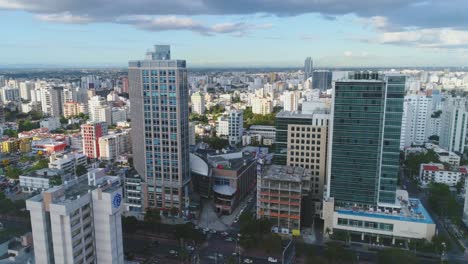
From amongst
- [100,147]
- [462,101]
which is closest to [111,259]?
[100,147]

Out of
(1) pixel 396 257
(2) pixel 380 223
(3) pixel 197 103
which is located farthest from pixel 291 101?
(1) pixel 396 257

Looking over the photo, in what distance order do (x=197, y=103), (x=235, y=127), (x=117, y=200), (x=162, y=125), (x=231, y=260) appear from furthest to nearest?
(x=197, y=103)
(x=235, y=127)
(x=162, y=125)
(x=231, y=260)
(x=117, y=200)

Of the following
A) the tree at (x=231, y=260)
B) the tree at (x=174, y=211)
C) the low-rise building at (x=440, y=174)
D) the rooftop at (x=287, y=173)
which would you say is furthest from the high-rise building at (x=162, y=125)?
the low-rise building at (x=440, y=174)

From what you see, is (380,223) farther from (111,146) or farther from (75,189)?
(111,146)

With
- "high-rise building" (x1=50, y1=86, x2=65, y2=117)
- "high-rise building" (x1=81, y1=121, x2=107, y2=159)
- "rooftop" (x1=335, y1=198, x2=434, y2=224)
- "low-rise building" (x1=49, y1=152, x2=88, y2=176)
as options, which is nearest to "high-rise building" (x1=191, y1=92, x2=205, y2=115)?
"high-rise building" (x1=50, y1=86, x2=65, y2=117)

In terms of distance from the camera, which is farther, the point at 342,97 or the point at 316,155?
the point at 316,155

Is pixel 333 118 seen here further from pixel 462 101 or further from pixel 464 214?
pixel 462 101

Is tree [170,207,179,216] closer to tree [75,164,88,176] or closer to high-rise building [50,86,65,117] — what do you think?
tree [75,164,88,176]

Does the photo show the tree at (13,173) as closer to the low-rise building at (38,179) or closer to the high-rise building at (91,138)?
the low-rise building at (38,179)
